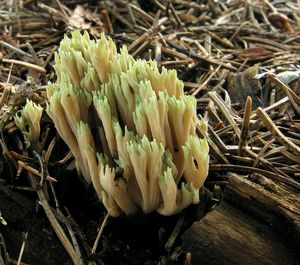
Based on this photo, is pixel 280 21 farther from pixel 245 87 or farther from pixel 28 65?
pixel 28 65

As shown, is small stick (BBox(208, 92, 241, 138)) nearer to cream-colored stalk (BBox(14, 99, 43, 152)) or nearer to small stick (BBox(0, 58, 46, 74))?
cream-colored stalk (BBox(14, 99, 43, 152))

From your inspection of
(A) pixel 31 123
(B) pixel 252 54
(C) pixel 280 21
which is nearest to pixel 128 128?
(A) pixel 31 123

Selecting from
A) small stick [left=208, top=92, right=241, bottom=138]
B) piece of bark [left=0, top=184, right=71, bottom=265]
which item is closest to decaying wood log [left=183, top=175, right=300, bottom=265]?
small stick [left=208, top=92, right=241, bottom=138]

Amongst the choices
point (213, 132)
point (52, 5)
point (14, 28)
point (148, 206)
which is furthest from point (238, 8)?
point (148, 206)

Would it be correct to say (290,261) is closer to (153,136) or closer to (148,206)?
(148,206)

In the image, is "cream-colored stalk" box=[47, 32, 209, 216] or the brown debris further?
the brown debris
